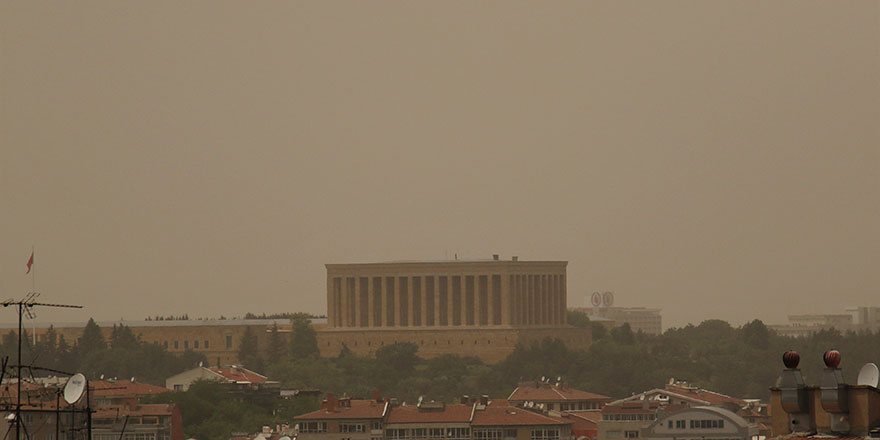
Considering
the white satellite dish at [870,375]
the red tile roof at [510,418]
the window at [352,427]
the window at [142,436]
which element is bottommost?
the white satellite dish at [870,375]

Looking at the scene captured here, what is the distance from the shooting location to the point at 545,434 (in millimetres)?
116875

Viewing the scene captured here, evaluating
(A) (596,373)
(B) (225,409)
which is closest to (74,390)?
(B) (225,409)

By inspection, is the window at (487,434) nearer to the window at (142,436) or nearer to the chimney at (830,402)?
the window at (142,436)

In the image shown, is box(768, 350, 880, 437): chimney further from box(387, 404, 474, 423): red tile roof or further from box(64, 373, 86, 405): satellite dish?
box(387, 404, 474, 423): red tile roof

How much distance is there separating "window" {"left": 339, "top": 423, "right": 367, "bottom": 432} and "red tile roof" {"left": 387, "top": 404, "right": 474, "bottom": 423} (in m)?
1.34

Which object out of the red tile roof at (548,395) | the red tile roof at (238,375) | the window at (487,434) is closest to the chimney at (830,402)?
the window at (487,434)

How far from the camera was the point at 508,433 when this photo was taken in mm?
117688

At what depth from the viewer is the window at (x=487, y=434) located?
117875 mm

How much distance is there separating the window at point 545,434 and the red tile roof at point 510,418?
571 millimetres

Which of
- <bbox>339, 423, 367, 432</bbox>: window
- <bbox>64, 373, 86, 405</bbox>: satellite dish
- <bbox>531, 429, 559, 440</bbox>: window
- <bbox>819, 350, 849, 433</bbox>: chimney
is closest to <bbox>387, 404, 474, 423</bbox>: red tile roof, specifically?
<bbox>339, 423, 367, 432</bbox>: window

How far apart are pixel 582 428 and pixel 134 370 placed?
262ft

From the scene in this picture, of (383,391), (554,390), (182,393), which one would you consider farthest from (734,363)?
(182,393)

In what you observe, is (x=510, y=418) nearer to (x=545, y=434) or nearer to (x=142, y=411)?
(x=545, y=434)

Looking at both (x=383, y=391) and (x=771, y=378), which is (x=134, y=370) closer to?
(x=383, y=391)
